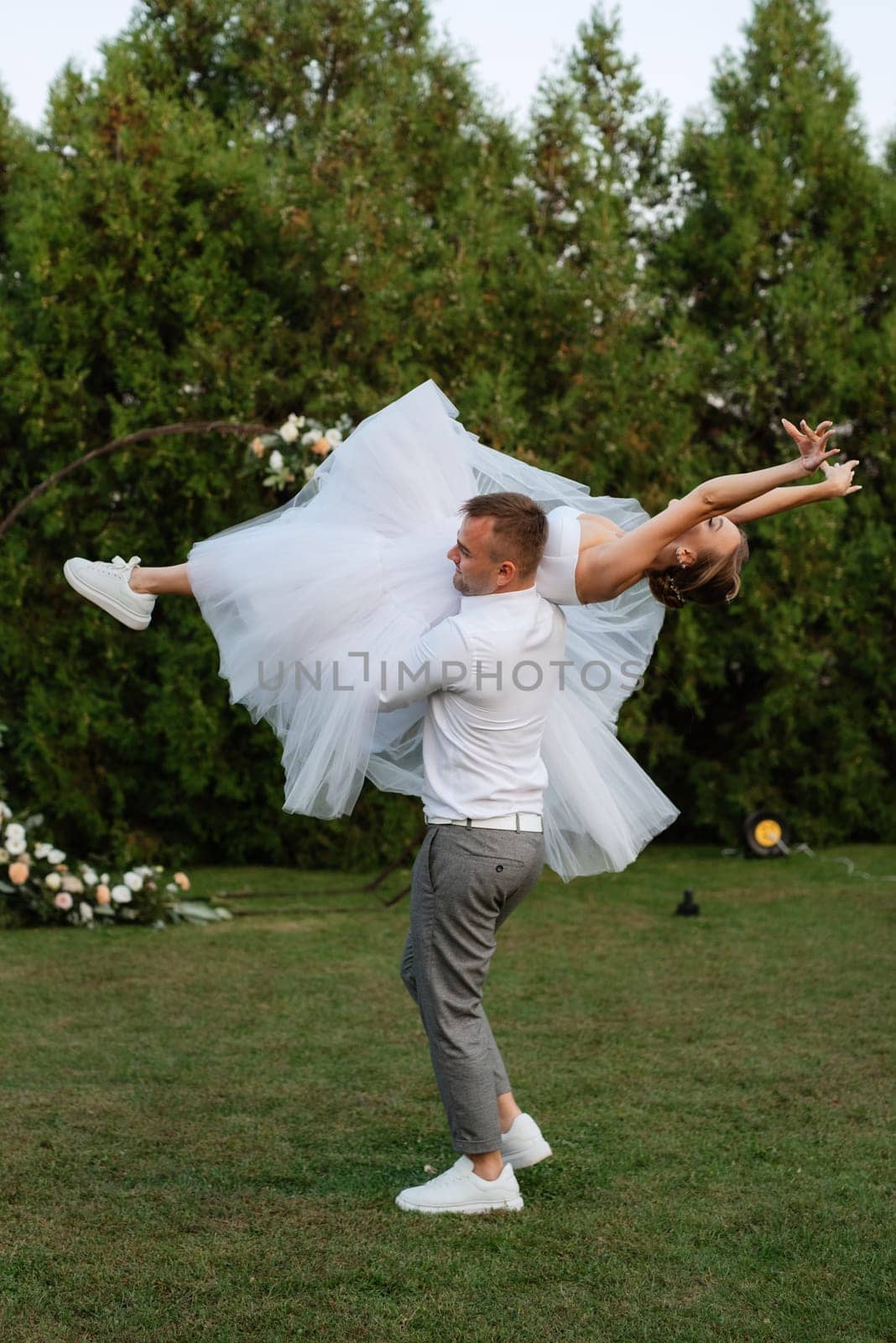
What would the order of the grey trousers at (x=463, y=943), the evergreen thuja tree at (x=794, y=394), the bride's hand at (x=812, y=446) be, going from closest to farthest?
1. the bride's hand at (x=812, y=446)
2. the grey trousers at (x=463, y=943)
3. the evergreen thuja tree at (x=794, y=394)

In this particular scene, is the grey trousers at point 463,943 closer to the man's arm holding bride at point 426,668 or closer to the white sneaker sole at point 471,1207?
the white sneaker sole at point 471,1207

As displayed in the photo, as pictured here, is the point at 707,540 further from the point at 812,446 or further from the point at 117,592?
the point at 117,592

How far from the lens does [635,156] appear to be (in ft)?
31.8

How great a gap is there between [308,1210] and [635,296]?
6766 millimetres

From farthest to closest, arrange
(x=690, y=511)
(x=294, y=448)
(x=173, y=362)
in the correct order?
(x=173, y=362) → (x=294, y=448) → (x=690, y=511)

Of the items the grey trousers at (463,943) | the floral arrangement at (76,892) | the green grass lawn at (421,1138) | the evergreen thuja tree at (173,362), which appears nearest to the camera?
the green grass lawn at (421,1138)

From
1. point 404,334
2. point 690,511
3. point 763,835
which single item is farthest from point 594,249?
point 690,511

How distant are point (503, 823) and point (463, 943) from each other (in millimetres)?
303

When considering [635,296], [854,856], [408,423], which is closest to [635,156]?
[635,296]

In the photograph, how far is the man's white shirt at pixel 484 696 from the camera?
3.10 m

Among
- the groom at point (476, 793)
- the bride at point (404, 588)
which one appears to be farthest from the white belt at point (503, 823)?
the bride at point (404, 588)

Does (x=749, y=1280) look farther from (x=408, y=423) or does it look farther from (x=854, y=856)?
(x=854, y=856)

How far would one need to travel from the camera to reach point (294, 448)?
6.77 metres

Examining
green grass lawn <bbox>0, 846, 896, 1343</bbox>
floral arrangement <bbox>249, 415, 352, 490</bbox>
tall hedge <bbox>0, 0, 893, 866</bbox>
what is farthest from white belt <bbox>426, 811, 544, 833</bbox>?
tall hedge <bbox>0, 0, 893, 866</bbox>
